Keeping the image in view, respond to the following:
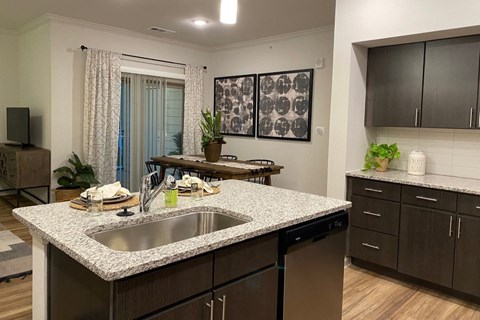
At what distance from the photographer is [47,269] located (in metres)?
1.70

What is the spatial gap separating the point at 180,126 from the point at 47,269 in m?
4.93

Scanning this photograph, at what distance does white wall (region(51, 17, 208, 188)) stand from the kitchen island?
3543mm

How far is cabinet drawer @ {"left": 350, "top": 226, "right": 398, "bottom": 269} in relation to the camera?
10.8 ft

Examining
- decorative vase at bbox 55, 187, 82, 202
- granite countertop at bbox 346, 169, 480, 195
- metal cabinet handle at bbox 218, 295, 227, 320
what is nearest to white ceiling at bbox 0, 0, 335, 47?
granite countertop at bbox 346, 169, 480, 195

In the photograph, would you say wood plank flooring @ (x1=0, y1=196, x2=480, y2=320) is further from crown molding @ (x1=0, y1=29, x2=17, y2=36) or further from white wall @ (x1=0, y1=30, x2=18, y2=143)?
crown molding @ (x1=0, y1=29, x2=17, y2=36)

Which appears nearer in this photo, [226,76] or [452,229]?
[452,229]

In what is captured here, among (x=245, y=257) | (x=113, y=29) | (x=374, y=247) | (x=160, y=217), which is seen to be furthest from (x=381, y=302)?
(x=113, y=29)

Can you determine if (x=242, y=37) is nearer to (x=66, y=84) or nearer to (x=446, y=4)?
(x=66, y=84)

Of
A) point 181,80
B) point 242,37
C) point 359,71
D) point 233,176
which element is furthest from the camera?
point 181,80

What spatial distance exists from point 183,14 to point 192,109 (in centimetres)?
199

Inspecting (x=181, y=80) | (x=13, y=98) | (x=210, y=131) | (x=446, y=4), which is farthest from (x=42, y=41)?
(x=446, y=4)

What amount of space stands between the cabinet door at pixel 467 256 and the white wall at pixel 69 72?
477 centimetres

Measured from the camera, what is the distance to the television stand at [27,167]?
4.98 m

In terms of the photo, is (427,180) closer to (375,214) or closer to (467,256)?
(375,214)
